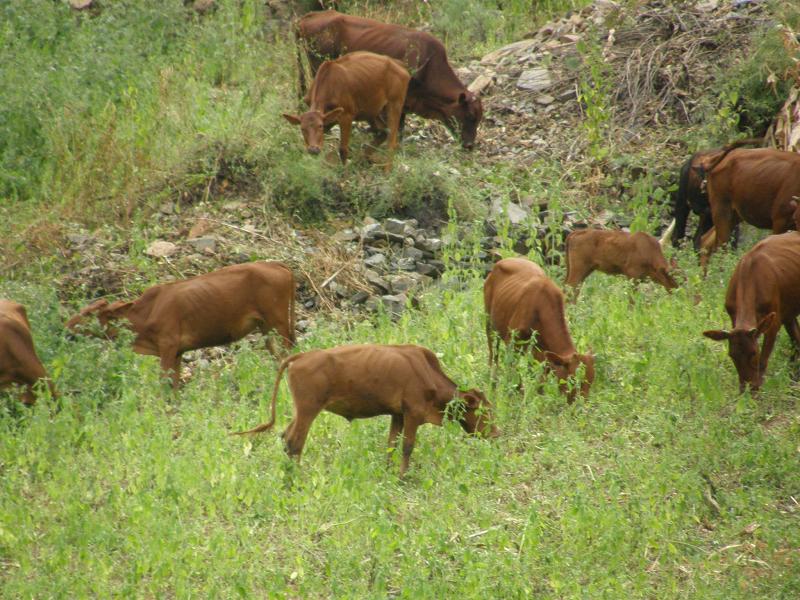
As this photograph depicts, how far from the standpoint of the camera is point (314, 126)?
15594 mm

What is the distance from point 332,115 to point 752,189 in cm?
494

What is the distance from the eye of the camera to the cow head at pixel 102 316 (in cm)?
1213

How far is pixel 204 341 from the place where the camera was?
12.1 m

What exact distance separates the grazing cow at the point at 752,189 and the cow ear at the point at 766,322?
Result: 245 cm

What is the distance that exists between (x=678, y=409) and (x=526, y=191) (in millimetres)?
5693

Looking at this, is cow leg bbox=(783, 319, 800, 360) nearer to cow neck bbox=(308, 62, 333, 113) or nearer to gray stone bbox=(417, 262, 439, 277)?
gray stone bbox=(417, 262, 439, 277)

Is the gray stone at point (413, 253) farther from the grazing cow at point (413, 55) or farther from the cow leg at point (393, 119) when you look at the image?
the grazing cow at point (413, 55)

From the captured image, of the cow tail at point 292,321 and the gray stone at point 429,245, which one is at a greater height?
the cow tail at point 292,321

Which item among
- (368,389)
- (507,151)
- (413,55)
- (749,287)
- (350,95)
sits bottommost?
(507,151)

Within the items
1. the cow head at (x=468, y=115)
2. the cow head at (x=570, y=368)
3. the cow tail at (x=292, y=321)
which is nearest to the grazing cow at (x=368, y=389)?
the cow head at (x=570, y=368)

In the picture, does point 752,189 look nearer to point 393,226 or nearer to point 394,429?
point 393,226

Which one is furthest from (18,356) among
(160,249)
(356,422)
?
(160,249)

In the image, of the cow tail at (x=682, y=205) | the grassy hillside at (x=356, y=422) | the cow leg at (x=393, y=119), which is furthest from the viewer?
the cow leg at (x=393, y=119)

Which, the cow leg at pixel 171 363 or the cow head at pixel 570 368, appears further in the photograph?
the cow leg at pixel 171 363
